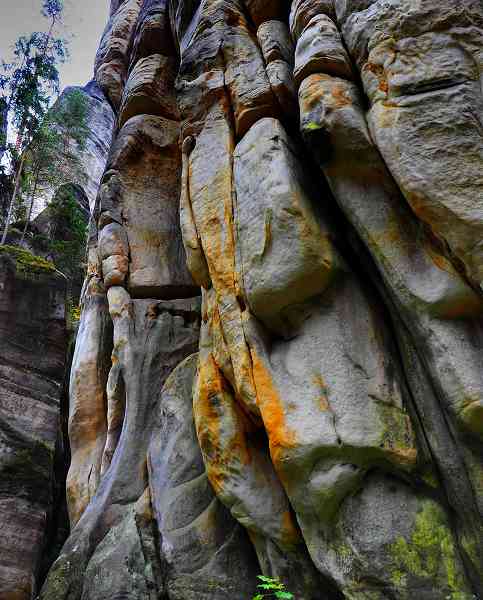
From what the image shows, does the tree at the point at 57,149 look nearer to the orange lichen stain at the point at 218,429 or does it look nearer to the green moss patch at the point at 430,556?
the orange lichen stain at the point at 218,429

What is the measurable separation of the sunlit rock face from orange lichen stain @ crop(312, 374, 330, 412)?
0.5 inches

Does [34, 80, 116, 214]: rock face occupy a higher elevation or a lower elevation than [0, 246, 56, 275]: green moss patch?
higher

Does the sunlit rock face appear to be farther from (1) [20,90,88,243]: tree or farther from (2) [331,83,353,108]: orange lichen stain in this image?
(1) [20,90,88,243]: tree

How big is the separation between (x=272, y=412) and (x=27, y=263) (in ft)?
27.3

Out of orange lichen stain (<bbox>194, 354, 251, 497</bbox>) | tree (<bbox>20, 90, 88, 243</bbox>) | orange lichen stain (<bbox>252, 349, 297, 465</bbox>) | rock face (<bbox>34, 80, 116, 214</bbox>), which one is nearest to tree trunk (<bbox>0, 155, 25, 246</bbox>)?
tree (<bbox>20, 90, 88, 243</bbox>)

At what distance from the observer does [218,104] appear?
24.8 ft

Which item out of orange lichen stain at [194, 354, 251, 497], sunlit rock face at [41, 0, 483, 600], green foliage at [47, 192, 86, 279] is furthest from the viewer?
green foliage at [47, 192, 86, 279]

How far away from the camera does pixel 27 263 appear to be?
12.0 meters

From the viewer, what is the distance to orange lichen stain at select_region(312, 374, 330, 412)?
528 centimetres

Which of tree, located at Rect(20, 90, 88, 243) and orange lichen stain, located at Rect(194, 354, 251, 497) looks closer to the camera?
orange lichen stain, located at Rect(194, 354, 251, 497)

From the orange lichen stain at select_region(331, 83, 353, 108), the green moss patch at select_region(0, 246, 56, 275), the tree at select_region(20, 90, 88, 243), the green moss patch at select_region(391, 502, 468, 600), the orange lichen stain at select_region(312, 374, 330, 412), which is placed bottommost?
the green moss patch at select_region(391, 502, 468, 600)

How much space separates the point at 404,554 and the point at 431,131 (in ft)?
11.8

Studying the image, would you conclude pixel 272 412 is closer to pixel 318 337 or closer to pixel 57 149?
pixel 318 337

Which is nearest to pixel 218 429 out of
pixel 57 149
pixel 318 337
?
pixel 318 337
